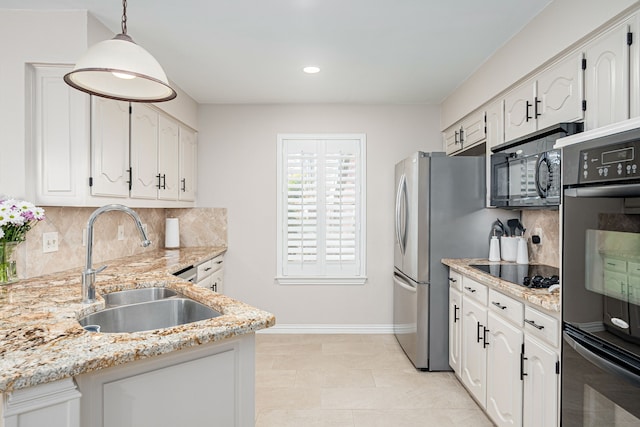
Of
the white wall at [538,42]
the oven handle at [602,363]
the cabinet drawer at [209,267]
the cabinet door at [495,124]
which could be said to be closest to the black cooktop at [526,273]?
the oven handle at [602,363]

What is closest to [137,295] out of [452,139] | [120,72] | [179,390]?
[179,390]

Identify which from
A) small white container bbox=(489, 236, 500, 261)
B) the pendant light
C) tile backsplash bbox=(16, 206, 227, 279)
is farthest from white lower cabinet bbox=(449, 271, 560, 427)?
tile backsplash bbox=(16, 206, 227, 279)

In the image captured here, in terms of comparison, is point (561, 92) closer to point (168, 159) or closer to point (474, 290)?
point (474, 290)

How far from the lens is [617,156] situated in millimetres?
1254

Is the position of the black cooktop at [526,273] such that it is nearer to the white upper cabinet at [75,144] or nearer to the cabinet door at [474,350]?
the cabinet door at [474,350]

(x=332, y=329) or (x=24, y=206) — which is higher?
(x=24, y=206)

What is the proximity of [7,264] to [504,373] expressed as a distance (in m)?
2.80

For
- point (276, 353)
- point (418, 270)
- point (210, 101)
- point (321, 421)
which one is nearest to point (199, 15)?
point (210, 101)

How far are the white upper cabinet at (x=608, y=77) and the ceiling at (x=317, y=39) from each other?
0.54 metres

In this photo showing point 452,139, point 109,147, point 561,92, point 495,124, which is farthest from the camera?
point 452,139

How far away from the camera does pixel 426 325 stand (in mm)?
3182

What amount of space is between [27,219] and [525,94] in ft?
9.90

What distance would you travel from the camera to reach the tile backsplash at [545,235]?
8.79 ft

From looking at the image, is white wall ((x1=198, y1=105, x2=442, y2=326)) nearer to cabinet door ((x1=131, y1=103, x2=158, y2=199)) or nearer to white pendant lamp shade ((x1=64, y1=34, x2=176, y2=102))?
cabinet door ((x1=131, y1=103, x2=158, y2=199))
